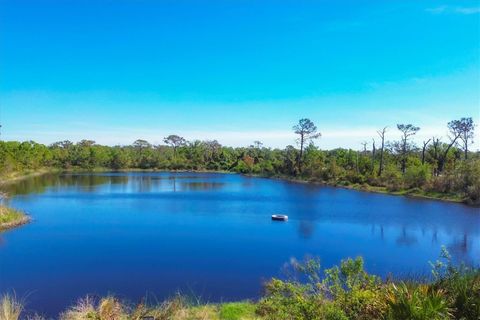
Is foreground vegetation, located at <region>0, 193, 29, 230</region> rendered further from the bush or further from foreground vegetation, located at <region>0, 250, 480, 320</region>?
the bush

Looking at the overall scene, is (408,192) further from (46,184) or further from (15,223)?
(46,184)

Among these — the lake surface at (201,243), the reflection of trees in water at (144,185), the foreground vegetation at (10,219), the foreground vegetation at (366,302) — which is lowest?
the lake surface at (201,243)

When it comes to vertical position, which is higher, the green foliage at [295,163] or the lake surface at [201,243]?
the green foliage at [295,163]

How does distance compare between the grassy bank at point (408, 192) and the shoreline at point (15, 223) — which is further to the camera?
the grassy bank at point (408, 192)

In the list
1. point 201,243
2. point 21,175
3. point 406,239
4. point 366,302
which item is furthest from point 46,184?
point 366,302

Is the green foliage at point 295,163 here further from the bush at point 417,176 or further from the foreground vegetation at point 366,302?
the foreground vegetation at point 366,302

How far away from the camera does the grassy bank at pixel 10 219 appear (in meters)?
24.9

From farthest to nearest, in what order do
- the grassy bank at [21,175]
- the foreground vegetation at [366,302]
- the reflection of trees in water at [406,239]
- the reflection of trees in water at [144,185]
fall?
the grassy bank at [21,175] → the reflection of trees in water at [144,185] → the reflection of trees in water at [406,239] → the foreground vegetation at [366,302]

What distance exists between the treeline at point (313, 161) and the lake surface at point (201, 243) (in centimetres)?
804

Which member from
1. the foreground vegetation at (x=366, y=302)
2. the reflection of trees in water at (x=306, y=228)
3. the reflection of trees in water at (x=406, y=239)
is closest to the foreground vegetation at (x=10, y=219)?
the reflection of trees in water at (x=306, y=228)

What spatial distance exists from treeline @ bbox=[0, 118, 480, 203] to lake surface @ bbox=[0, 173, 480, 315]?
8042 millimetres

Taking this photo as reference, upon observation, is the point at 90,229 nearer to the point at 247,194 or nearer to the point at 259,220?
the point at 259,220

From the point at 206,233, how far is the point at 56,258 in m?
8.74

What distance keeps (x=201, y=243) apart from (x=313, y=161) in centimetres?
4947
